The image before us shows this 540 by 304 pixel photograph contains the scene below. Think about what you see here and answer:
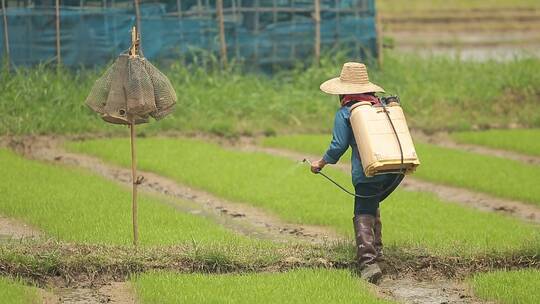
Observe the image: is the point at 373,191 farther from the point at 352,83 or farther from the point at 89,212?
the point at 89,212

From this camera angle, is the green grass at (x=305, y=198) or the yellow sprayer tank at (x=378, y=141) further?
the green grass at (x=305, y=198)

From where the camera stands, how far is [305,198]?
11.6m

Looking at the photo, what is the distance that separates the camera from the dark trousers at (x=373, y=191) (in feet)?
27.5

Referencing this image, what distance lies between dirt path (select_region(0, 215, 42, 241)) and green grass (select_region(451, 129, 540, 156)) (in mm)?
6878

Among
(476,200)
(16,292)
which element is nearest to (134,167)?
(16,292)

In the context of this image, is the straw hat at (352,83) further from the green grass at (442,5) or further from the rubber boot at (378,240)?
the green grass at (442,5)

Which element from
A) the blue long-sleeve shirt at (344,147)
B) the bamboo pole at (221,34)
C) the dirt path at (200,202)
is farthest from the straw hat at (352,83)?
the bamboo pole at (221,34)

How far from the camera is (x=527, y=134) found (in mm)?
15344

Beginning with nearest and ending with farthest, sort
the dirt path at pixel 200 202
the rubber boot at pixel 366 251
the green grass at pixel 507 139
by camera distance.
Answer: the rubber boot at pixel 366 251
the dirt path at pixel 200 202
the green grass at pixel 507 139

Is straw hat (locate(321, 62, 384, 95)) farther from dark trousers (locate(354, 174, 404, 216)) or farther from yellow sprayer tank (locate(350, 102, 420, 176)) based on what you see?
dark trousers (locate(354, 174, 404, 216))

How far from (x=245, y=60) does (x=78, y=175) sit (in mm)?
5177

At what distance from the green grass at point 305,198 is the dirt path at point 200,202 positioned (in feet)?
0.38

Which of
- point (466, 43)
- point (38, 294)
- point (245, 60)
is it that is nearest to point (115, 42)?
point (245, 60)

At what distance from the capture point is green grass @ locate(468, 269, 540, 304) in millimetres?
7879
